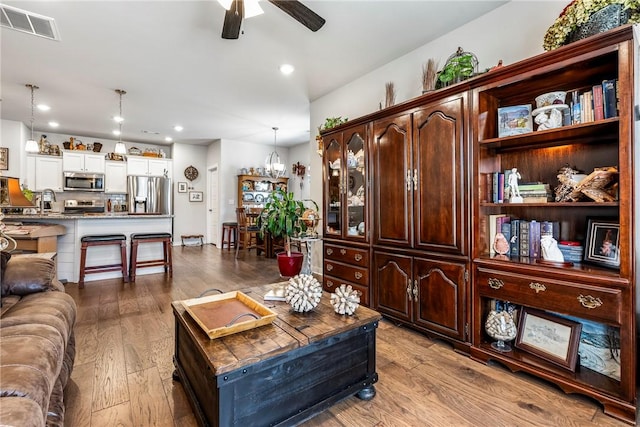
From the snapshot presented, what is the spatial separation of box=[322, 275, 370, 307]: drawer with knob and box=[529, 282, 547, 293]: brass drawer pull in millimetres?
1381

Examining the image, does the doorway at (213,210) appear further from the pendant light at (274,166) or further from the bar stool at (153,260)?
the bar stool at (153,260)

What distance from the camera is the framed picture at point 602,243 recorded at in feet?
5.56

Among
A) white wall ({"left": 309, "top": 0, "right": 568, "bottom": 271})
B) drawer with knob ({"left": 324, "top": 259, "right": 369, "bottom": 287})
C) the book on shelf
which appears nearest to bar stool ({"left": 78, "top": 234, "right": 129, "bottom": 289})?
drawer with knob ({"left": 324, "top": 259, "right": 369, "bottom": 287})

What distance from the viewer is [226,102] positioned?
4770 millimetres

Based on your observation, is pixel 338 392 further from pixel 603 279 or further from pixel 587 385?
pixel 603 279

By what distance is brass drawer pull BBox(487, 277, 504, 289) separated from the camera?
194 cm

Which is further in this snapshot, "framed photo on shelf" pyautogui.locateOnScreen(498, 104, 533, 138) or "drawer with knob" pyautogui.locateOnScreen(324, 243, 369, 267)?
"drawer with knob" pyautogui.locateOnScreen(324, 243, 369, 267)

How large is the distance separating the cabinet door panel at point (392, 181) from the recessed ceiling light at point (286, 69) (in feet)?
4.88

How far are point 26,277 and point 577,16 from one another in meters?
3.63

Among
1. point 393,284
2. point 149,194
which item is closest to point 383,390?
point 393,284

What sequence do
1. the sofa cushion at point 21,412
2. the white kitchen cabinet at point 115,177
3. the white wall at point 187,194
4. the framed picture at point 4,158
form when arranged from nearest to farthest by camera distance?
1. the sofa cushion at point 21,412
2. the framed picture at point 4,158
3. the white kitchen cabinet at point 115,177
4. the white wall at point 187,194

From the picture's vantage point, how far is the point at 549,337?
185 centimetres

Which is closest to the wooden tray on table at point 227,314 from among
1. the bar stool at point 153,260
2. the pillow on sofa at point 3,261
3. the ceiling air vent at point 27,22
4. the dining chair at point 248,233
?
the pillow on sofa at point 3,261

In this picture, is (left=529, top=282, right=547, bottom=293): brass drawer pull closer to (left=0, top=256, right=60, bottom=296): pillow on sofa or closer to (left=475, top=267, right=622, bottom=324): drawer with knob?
(left=475, top=267, right=622, bottom=324): drawer with knob
